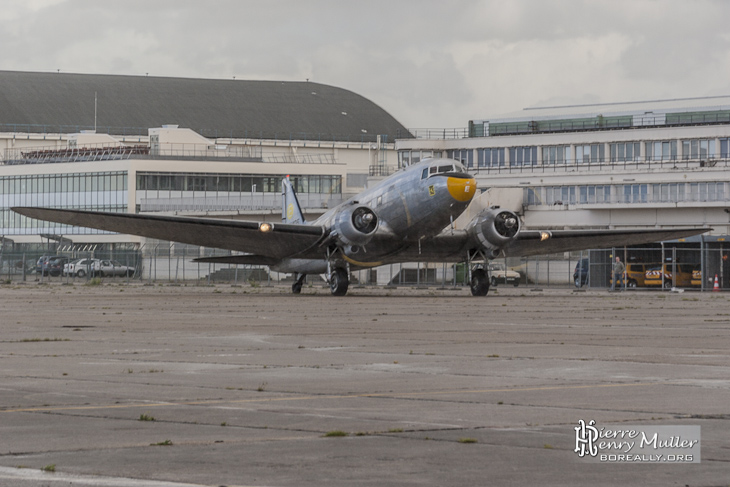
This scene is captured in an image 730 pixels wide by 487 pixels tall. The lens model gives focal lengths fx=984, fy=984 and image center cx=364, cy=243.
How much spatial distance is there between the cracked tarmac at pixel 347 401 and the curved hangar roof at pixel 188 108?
112 meters

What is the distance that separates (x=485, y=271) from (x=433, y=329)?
19.8 meters

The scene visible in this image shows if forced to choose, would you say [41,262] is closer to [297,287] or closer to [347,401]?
[297,287]

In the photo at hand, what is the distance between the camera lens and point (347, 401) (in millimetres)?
10570

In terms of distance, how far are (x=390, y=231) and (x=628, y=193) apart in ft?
179

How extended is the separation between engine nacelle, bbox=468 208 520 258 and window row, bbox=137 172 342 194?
210 ft

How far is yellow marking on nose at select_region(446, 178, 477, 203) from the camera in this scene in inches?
1419

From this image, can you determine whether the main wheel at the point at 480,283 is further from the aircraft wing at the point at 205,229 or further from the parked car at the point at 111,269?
the parked car at the point at 111,269

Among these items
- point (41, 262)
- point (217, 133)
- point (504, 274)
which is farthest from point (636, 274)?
point (217, 133)

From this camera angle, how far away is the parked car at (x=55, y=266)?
248 feet

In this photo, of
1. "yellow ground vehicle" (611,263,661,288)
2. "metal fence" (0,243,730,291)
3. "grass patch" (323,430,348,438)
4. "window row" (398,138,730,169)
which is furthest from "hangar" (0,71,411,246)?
"grass patch" (323,430,348,438)

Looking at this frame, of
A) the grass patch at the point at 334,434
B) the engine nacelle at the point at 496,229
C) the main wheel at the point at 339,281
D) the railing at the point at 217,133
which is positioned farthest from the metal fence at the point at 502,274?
the grass patch at the point at 334,434

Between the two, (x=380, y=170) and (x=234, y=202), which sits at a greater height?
(x=380, y=170)

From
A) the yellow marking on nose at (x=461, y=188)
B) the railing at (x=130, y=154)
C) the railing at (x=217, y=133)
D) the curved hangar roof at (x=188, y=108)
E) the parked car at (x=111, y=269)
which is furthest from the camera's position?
the curved hangar roof at (x=188, y=108)

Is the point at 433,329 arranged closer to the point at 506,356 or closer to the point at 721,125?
the point at 506,356
